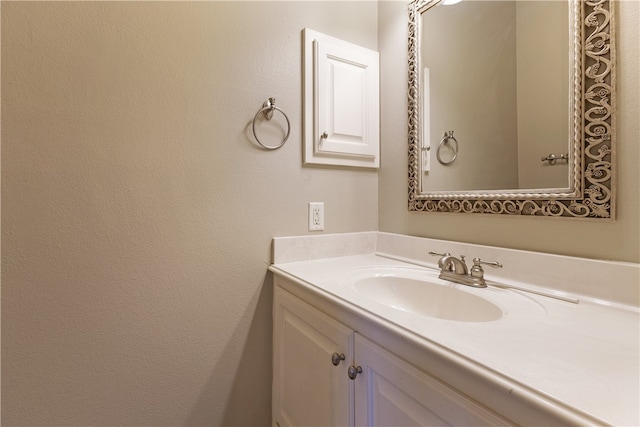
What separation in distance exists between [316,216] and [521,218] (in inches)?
28.3

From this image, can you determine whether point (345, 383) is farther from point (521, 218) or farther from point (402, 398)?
point (521, 218)

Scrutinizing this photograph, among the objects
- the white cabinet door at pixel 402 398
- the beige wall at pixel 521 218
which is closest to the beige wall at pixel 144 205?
the beige wall at pixel 521 218

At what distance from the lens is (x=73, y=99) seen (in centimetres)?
87

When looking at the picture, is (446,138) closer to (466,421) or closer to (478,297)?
(478,297)

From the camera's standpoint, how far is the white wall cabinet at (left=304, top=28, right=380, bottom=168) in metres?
1.23

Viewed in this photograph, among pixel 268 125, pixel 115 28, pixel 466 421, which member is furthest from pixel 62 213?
pixel 466 421

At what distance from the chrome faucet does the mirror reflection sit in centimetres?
27

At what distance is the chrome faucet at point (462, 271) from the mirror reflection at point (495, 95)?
27 cm

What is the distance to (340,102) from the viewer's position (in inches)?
50.6

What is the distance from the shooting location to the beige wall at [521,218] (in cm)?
71

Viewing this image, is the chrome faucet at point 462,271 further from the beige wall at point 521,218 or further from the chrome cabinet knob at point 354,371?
the chrome cabinet knob at point 354,371

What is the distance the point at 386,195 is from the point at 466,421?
39.3 inches

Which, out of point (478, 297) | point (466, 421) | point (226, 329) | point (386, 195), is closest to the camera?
point (466, 421)

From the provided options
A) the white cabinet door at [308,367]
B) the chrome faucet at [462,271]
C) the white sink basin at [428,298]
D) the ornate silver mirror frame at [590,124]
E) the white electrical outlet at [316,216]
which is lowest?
the white cabinet door at [308,367]
